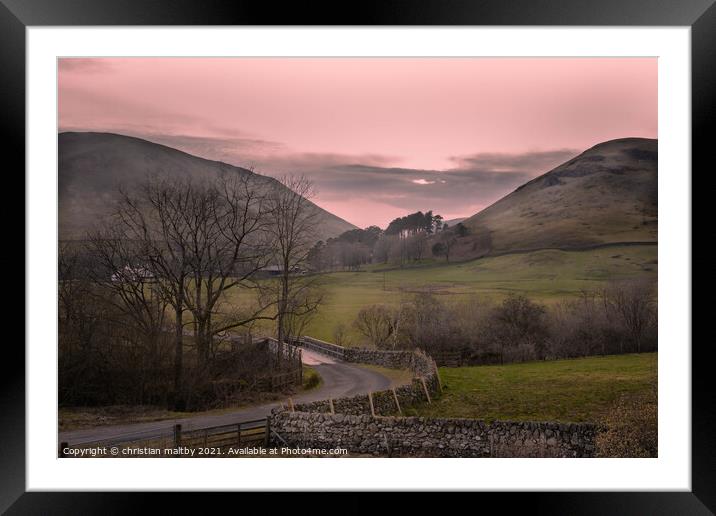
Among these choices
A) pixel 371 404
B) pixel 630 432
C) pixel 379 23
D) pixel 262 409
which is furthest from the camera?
pixel 371 404

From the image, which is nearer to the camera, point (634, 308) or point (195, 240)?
point (195, 240)

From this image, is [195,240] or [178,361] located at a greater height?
[195,240]

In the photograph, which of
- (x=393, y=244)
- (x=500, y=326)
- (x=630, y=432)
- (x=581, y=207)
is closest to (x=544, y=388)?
(x=500, y=326)

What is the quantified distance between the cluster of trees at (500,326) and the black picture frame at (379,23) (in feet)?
6.62

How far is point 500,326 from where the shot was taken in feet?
25.6

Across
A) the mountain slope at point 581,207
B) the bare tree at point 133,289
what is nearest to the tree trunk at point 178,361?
the bare tree at point 133,289

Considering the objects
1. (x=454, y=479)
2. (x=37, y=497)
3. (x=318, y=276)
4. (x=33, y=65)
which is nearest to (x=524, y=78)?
(x=318, y=276)

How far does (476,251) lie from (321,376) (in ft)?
9.24

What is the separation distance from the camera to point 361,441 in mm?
6773

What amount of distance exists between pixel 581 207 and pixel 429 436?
3.76 meters

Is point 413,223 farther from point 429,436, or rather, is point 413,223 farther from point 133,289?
point 133,289

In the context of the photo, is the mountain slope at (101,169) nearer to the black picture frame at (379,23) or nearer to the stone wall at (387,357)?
the black picture frame at (379,23)

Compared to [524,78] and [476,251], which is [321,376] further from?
[524,78]

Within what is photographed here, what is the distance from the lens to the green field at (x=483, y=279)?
7.37m
